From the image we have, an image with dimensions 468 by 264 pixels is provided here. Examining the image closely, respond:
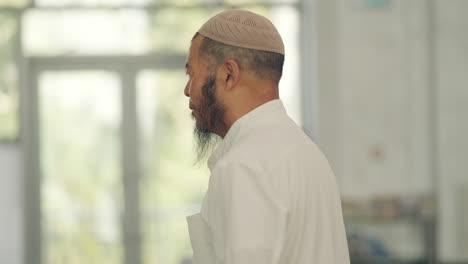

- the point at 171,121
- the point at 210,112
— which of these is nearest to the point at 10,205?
the point at 171,121

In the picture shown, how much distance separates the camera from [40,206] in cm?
773

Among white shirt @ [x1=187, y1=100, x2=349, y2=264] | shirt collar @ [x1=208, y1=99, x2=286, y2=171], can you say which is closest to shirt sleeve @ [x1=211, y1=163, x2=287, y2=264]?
white shirt @ [x1=187, y1=100, x2=349, y2=264]

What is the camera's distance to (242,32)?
1452mm

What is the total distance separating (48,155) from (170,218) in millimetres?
1211

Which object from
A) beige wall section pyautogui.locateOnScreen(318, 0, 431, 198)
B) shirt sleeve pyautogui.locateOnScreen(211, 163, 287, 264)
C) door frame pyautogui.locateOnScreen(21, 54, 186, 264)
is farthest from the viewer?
door frame pyautogui.locateOnScreen(21, 54, 186, 264)

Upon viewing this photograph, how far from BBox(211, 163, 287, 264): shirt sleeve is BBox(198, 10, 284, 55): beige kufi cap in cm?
22

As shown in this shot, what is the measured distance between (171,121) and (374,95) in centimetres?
179

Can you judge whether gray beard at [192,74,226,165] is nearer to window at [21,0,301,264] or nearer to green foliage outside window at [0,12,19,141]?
window at [21,0,301,264]

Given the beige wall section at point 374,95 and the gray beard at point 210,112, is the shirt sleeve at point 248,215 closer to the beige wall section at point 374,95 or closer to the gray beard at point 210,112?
the gray beard at point 210,112

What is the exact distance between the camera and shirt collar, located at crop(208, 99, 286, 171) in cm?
145

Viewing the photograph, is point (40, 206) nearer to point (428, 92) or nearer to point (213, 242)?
point (428, 92)

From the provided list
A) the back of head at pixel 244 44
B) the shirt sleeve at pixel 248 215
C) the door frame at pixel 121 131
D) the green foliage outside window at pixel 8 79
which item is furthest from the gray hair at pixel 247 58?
the green foliage outside window at pixel 8 79

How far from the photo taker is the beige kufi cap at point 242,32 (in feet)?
4.76

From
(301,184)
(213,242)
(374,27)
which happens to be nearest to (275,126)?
(301,184)
